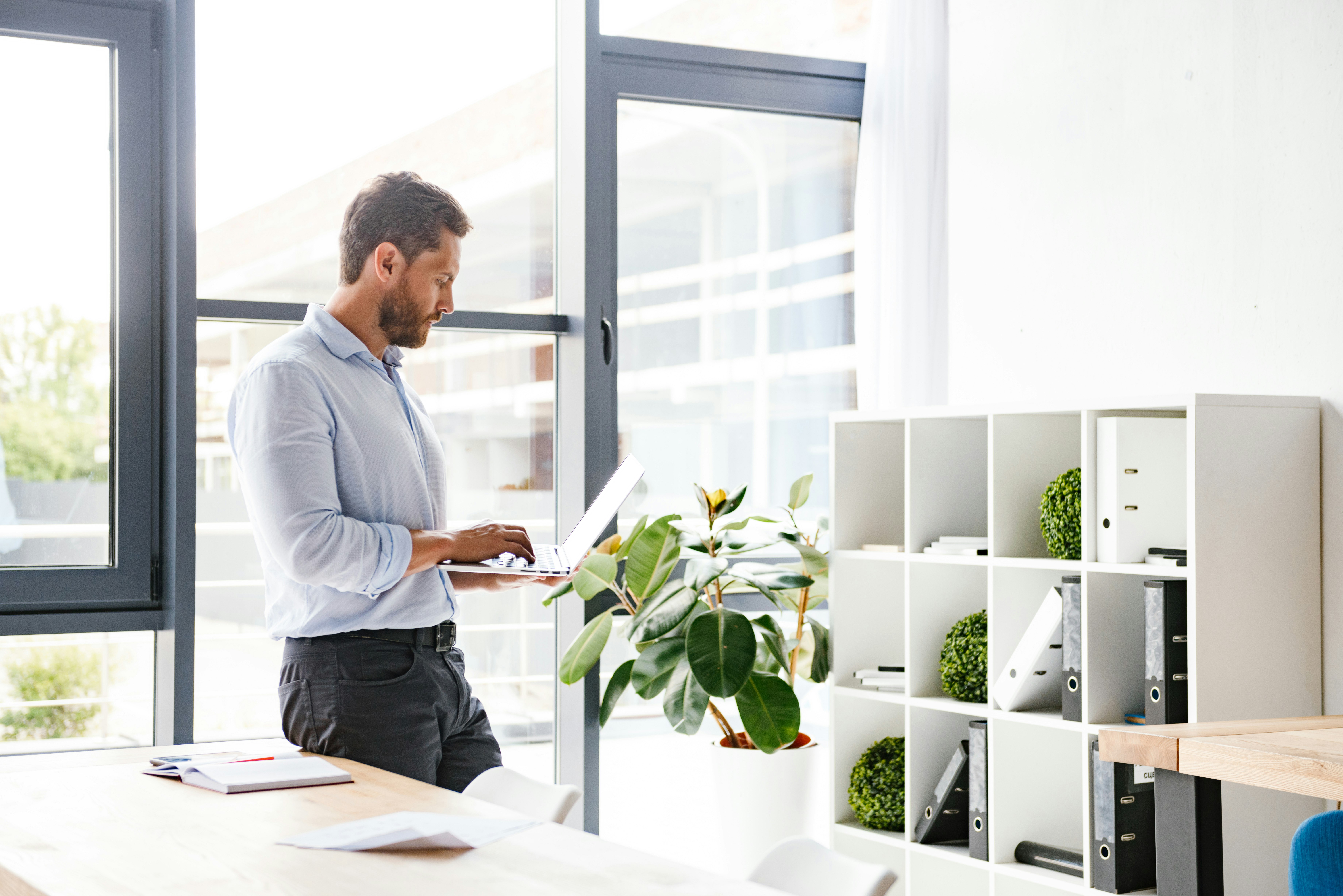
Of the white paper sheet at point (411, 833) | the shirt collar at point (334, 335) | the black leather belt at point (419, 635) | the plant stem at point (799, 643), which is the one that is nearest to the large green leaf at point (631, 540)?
the plant stem at point (799, 643)

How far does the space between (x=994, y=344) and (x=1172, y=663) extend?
1.22m

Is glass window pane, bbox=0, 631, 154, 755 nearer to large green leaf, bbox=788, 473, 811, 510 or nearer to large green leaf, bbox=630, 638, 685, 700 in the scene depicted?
large green leaf, bbox=630, 638, 685, 700

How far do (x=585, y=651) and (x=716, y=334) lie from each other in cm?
120

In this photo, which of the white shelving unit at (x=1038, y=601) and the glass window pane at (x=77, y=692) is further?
the glass window pane at (x=77, y=692)

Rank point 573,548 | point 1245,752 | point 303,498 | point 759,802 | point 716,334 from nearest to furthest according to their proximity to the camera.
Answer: point 1245,752, point 303,498, point 573,548, point 759,802, point 716,334

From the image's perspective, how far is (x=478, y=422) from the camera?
12.8ft

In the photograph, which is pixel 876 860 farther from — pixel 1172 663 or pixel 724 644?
pixel 1172 663

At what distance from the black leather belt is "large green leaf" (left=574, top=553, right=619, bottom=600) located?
3.59 feet

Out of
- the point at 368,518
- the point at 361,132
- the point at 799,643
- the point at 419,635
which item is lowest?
the point at 799,643

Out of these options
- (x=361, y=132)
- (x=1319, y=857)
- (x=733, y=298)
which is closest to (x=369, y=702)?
(x=1319, y=857)

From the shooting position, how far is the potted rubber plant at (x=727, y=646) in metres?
3.15

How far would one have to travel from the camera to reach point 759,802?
347 cm

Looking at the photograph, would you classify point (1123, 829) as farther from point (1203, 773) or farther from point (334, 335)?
point (334, 335)

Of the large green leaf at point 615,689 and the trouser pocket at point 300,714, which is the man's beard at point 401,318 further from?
the large green leaf at point 615,689
